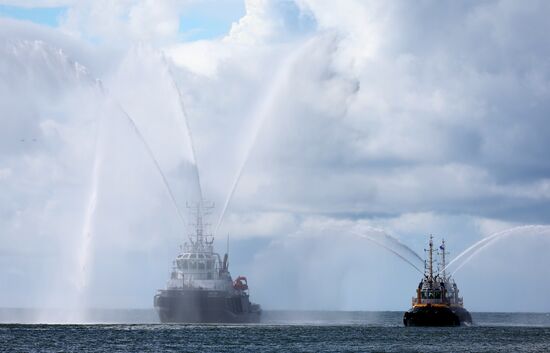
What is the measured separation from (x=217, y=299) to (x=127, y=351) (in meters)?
39.9

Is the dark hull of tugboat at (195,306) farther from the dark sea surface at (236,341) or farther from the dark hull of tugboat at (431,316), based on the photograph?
the dark hull of tugboat at (431,316)

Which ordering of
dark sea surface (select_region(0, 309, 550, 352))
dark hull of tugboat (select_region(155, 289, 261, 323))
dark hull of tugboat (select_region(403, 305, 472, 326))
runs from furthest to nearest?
dark hull of tugboat (select_region(403, 305, 472, 326)) < dark hull of tugboat (select_region(155, 289, 261, 323)) < dark sea surface (select_region(0, 309, 550, 352))

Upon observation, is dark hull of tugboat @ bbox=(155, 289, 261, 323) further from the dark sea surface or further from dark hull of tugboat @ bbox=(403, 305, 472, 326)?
dark hull of tugboat @ bbox=(403, 305, 472, 326)

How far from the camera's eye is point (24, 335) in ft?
319

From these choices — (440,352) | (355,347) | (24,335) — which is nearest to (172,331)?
(24,335)

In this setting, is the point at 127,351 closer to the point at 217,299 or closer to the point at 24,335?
the point at 24,335

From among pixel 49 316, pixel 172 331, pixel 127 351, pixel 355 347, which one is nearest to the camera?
pixel 127 351

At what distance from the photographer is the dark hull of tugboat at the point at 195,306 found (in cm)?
11450

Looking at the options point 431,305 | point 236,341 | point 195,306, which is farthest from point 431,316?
point 236,341

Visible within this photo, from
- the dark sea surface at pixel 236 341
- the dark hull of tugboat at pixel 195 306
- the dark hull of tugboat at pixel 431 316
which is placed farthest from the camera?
the dark hull of tugboat at pixel 431 316

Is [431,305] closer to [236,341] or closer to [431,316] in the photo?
[431,316]

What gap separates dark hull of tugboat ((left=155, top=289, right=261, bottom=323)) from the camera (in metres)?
114

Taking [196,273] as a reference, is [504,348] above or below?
below

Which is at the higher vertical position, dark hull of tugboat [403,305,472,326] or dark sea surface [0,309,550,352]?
dark hull of tugboat [403,305,472,326]
